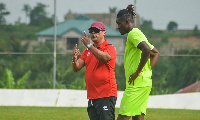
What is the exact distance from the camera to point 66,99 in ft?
41.5

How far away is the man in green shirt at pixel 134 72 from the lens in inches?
199

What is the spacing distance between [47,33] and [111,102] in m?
12.2

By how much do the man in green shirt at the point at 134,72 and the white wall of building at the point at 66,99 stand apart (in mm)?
7248

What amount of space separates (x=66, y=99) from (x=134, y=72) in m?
7.70

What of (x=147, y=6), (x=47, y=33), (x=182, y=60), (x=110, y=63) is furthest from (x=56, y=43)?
(x=110, y=63)

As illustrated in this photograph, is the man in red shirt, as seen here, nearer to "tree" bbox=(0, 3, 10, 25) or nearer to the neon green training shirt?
the neon green training shirt

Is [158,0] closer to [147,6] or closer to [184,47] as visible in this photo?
[147,6]

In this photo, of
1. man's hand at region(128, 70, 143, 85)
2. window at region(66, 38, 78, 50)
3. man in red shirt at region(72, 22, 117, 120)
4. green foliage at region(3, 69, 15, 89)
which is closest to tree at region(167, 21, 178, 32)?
window at region(66, 38, 78, 50)

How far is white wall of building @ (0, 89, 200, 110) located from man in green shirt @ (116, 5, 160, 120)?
7.25 metres

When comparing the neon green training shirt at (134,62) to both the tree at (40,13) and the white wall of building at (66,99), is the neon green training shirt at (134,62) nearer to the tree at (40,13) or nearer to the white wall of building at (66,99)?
the white wall of building at (66,99)

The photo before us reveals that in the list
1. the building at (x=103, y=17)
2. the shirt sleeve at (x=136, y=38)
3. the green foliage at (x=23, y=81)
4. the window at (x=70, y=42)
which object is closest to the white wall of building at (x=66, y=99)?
the green foliage at (x=23, y=81)

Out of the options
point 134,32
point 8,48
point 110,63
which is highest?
point 134,32

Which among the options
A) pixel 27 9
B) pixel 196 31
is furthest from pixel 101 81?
pixel 27 9

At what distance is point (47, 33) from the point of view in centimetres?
1752
